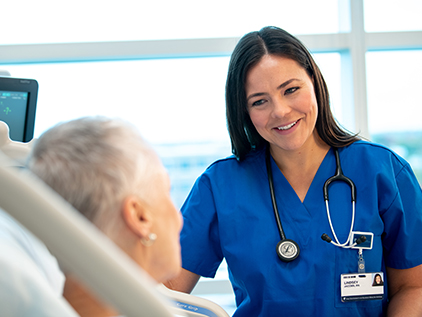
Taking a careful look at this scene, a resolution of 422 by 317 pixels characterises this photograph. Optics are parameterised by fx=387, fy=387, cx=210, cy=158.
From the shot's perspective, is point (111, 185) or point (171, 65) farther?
point (171, 65)

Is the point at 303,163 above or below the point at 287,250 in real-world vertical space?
above

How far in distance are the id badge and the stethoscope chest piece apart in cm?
15

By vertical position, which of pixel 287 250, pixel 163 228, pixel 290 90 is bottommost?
pixel 287 250

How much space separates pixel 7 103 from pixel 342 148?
3.55 ft

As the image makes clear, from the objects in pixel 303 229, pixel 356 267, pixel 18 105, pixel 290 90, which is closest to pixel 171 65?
pixel 290 90

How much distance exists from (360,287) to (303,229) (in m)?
0.24

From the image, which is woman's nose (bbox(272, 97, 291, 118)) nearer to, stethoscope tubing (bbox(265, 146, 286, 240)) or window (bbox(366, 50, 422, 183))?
stethoscope tubing (bbox(265, 146, 286, 240))

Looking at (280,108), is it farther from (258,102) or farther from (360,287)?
(360,287)

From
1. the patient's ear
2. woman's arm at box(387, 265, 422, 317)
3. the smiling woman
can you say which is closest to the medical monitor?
the patient's ear

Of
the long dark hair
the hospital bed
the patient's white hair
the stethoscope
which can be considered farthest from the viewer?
the long dark hair

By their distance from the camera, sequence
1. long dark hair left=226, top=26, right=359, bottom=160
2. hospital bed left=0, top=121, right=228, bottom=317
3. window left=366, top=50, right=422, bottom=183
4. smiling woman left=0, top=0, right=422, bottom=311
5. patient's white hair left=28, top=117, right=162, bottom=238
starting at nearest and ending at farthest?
hospital bed left=0, top=121, right=228, bottom=317, patient's white hair left=28, top=117, right=162, bottom=238, long dark hair left=226, top=26, right=359, bottom=160, smiling woman left=0, top=0, right=422, bottom=311, window left=366, top=50, right=422, bottom=183

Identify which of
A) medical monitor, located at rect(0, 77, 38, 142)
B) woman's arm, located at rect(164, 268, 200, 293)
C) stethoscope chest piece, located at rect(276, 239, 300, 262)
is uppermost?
medical monitor, located at rect(0, 77, 38, 142)

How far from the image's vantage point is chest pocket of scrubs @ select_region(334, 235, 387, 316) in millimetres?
1179

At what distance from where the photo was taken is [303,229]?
4.11ft
